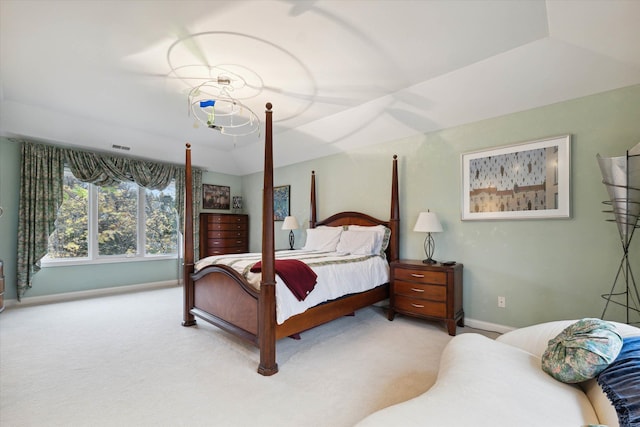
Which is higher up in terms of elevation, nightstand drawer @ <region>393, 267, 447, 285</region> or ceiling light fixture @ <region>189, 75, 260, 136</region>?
ceiling light fixture @ <region>189, 75, 260, 136</region>

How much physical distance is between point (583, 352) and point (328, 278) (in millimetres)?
1970

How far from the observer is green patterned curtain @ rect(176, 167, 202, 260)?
5.67 m

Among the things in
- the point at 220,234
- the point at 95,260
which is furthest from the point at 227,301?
the point at 95,260

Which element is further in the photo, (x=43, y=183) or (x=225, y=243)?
(x=225, y=243)

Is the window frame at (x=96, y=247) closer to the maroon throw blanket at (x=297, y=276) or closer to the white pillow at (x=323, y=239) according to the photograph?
the white pillow at (x=323, y=239)

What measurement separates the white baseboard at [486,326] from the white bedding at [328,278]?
1.04 metres

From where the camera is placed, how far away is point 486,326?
322cm

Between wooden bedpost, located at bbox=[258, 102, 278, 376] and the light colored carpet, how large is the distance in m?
0.13

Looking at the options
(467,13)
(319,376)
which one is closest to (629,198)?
(467,13)

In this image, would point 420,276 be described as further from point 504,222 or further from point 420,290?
point 504,222

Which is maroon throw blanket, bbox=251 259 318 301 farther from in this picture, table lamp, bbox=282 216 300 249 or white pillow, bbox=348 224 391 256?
table lamp, bbox=282 216 300 249

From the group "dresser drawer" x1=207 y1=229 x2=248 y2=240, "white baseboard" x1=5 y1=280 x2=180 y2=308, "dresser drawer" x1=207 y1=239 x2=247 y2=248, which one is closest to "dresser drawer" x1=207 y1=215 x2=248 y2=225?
"dresser drawer" x1=207 y1=229 x2=248 y2=240

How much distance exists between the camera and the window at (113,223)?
4598 mm

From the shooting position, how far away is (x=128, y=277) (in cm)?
512
